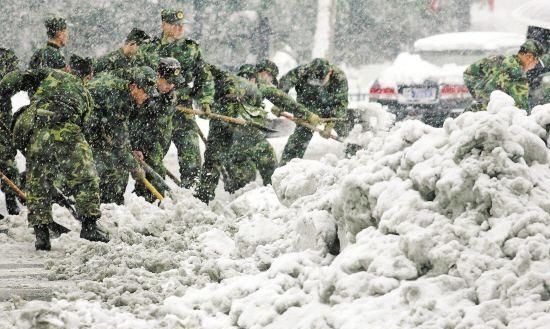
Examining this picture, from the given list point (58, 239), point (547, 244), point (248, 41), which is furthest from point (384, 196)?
point (248, 41)

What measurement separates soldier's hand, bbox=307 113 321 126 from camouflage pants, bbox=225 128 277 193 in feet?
1.68

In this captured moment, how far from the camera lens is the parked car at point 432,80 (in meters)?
13.8

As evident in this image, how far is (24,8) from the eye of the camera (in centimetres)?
2167

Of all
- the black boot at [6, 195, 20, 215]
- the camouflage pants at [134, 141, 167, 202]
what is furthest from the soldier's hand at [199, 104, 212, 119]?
the black boot at [6, 195, 20, 215]

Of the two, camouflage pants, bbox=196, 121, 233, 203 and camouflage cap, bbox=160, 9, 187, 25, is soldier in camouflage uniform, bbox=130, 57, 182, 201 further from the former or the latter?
camouflage cap, bbox=160, 9, 187, 25

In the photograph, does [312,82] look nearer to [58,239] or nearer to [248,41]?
[58,239]

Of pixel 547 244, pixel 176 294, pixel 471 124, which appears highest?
pixel 471 124

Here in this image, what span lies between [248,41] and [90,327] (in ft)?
69.2

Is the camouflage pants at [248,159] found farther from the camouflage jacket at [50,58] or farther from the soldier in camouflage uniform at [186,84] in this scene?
the camouflage jacket at [50,58]

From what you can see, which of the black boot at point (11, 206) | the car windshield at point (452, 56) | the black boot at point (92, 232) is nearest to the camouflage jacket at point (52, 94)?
the black boot at point (92, 232)

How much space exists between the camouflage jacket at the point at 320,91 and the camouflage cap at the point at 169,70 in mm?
2071

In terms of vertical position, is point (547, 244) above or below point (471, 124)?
below

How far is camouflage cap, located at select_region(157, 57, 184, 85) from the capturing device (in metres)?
8.59

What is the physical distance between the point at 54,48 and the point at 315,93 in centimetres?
270
